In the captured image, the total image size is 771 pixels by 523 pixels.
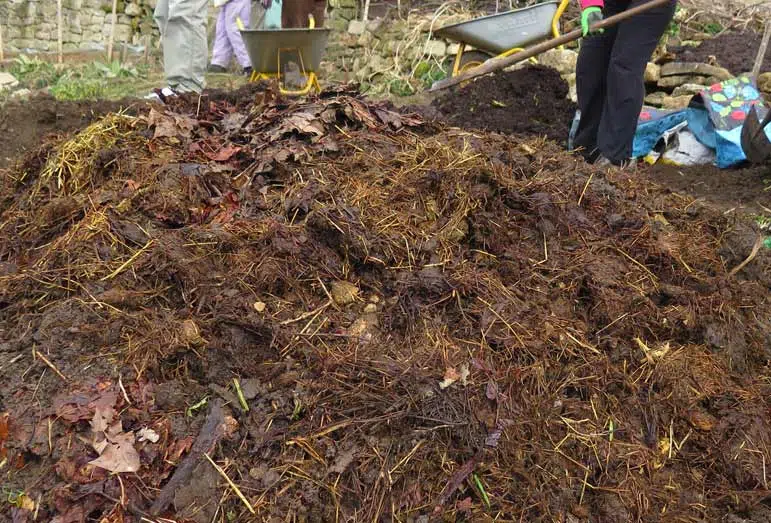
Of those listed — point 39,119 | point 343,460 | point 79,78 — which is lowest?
point 343,460

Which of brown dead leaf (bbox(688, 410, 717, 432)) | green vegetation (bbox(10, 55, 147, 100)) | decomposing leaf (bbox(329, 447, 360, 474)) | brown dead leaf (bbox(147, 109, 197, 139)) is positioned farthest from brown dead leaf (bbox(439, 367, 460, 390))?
green vegetation (bbox(10, 55, 147, 100))

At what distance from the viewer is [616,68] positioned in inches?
193

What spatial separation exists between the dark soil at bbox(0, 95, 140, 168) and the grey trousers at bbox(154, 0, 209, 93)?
0.59 m

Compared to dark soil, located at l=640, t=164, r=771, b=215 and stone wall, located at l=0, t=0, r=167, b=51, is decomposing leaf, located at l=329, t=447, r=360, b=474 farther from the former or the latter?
stone wall, located at l=0, t=0, r=167, b=51

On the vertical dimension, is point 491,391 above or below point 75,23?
below

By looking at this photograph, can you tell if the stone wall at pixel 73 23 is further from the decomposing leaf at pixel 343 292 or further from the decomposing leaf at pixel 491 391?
the decomposing leaf at pixel 491 391

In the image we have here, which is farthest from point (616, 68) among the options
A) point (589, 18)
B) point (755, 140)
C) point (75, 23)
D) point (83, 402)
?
point (75, 23)

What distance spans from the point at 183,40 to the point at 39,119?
1.49m

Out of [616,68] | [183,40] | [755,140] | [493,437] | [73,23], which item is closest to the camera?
[493,437]

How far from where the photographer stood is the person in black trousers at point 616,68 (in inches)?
189

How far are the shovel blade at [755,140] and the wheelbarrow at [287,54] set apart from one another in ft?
12.1

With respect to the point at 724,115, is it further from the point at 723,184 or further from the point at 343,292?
the point at 343,292

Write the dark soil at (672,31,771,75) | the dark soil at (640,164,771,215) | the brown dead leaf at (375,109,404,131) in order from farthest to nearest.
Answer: the dark soil at (672,31,771,75), the dark soil at (640,164,771,215), the brown dead leaf at (375,109,404,131)

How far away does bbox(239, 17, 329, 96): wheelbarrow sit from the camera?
6.20 metres
